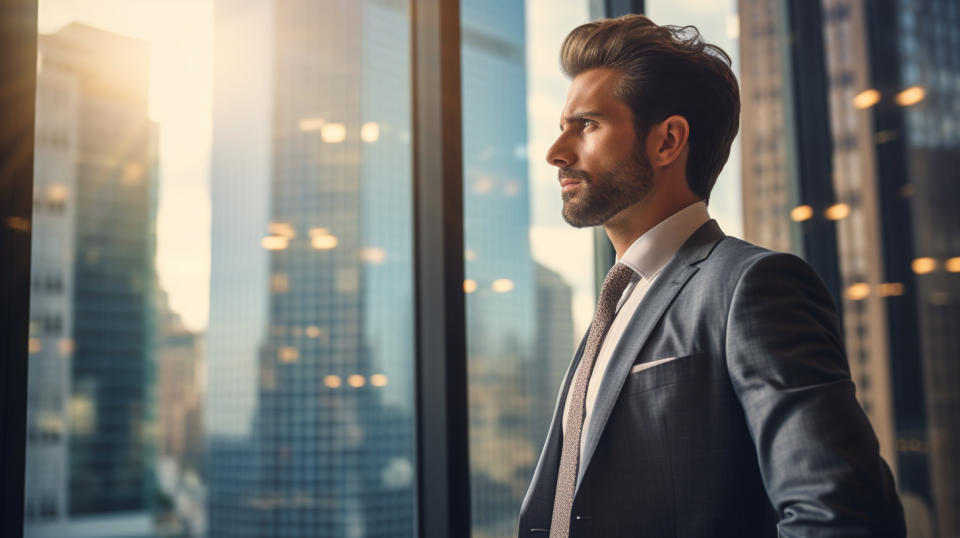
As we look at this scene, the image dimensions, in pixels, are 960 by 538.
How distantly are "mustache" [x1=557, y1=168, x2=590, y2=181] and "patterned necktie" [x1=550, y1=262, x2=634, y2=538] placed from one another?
0.52ft

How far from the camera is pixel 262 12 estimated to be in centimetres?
212

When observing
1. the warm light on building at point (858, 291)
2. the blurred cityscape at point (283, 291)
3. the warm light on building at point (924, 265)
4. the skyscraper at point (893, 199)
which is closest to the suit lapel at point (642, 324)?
the blurred cityscape at point (283, 291)

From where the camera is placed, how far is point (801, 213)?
303cm

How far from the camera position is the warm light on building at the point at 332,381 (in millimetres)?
2186

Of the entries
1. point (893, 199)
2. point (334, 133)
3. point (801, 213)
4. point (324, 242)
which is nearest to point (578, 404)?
point (324, 242)

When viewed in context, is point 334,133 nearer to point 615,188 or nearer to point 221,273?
point 221,273

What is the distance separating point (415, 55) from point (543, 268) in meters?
0.75

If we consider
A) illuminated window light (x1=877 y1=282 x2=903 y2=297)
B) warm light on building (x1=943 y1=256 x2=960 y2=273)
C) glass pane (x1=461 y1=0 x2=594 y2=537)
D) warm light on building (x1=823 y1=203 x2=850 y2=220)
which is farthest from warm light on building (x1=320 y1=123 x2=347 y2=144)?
warm light on building (x1=943 y1=256 x2=960 y2=273)

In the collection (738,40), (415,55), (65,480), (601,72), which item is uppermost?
(738,40)

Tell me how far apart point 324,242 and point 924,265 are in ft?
8.90

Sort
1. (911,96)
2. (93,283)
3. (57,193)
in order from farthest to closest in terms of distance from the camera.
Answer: (911,96), (93,283), (57,193)

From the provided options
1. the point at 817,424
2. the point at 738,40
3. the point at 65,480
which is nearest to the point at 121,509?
the point at 65,480

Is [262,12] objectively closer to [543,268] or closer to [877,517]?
[543,268]

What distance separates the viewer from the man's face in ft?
3.89
